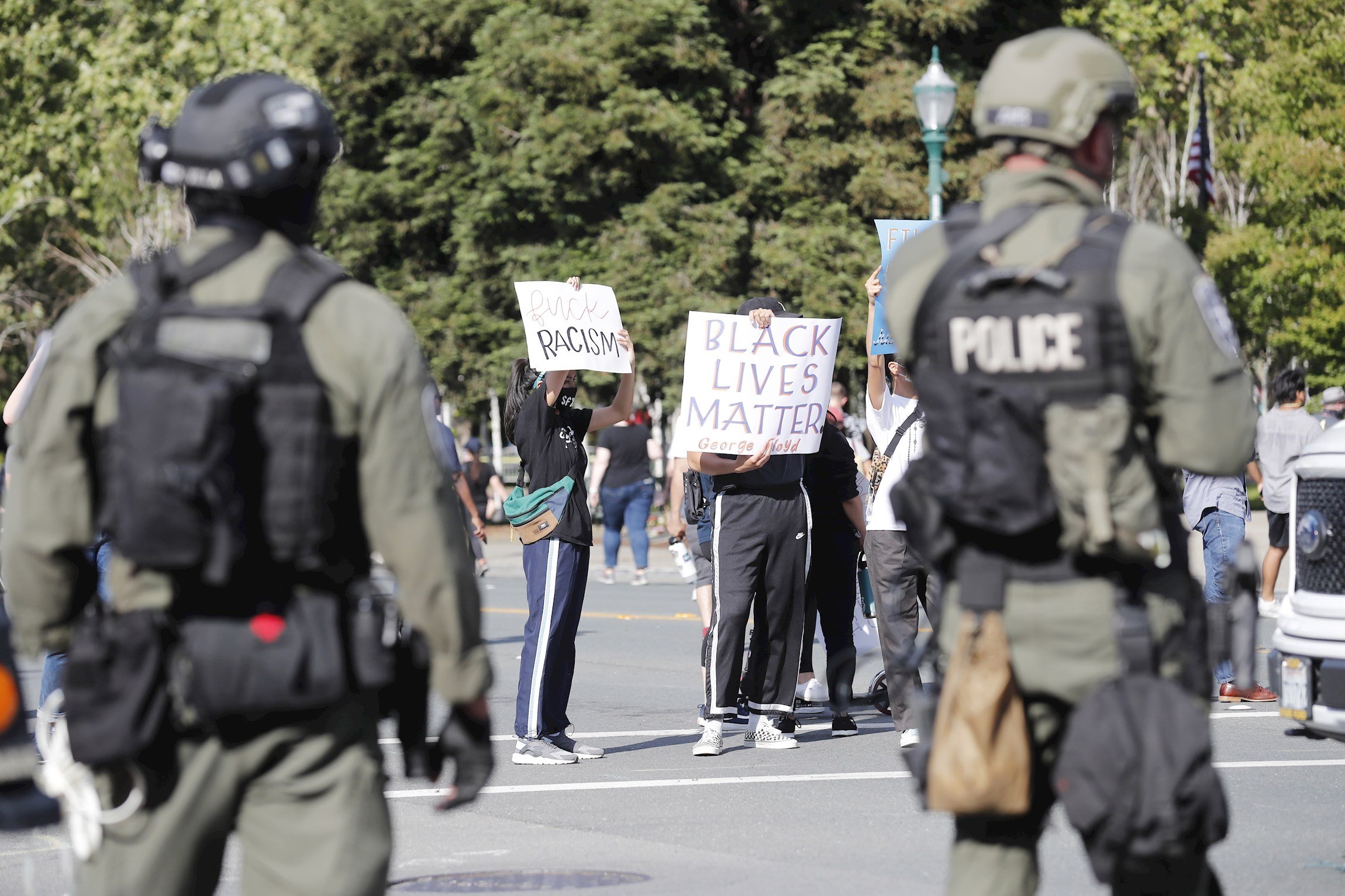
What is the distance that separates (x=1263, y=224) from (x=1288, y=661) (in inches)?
1159

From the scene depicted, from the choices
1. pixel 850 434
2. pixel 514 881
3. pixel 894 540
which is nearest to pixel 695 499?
pixel 894 540

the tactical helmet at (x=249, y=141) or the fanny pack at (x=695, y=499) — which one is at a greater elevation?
the tactical helmet at (x=249, y=141)

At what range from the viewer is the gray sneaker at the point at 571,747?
8953 mm

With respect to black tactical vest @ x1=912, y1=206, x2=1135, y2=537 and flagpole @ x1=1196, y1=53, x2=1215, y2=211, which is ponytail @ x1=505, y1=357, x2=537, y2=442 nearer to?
black tactical vest @ x1=912, y1=206, x2=1135, y2=537

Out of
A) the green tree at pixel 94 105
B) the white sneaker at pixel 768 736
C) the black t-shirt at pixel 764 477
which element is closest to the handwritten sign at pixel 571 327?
the black t-shirt at pixel 764 477

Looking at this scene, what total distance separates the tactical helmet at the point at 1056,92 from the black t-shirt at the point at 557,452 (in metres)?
5.35

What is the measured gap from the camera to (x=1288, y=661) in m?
6.12

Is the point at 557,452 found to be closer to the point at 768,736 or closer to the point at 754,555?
the point at 754,555

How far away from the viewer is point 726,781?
8367 millimetres

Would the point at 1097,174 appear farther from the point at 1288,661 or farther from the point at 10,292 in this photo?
the point at 10,292

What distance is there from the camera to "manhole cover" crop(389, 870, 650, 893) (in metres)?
6.25

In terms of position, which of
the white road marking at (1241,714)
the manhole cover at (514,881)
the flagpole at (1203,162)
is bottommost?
the white road marking at (1241,714)

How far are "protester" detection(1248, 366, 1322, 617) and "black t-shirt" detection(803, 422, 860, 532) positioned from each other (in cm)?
420

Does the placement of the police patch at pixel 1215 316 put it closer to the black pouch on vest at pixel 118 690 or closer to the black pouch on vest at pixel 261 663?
the black pouch on vest at pixel 261 663
